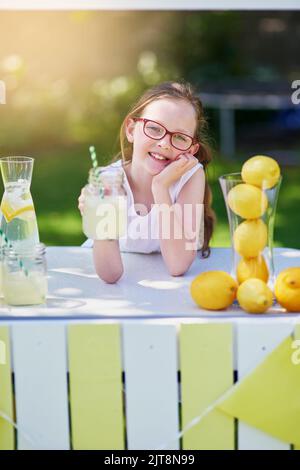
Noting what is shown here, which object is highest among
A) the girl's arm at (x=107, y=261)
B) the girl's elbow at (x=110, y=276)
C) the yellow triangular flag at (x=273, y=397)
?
the girl's arm at (x=107, y=261)

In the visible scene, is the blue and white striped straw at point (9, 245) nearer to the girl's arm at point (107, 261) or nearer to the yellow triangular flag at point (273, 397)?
the girl's arm at point (107, 261)

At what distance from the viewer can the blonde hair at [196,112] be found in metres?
2.20

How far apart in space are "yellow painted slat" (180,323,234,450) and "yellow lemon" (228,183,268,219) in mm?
246

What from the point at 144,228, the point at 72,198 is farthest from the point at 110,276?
the point at 72,198

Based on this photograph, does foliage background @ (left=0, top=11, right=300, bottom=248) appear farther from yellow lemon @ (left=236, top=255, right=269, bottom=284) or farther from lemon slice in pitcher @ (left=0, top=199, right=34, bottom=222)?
yellow lemon @ (left=236, top=255, right=269, bottom=284)

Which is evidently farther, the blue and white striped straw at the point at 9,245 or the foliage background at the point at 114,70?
the foliage background at the point at 114,70

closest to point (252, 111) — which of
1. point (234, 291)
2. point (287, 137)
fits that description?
point (287, 137)

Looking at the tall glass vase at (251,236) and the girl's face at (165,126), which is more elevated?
the girl's face at (165,126)

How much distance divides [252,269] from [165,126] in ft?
1.54

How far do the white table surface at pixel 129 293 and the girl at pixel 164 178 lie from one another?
Answer: 5 centimetres

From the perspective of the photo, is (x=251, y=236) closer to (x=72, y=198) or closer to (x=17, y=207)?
(x=17, y=207)

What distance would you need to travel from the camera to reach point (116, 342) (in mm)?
1702

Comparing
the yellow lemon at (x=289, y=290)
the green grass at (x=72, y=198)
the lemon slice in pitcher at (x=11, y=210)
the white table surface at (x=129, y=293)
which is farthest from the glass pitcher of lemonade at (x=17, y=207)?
the green grass at (x=72, y=198)

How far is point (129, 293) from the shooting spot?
191 cm
